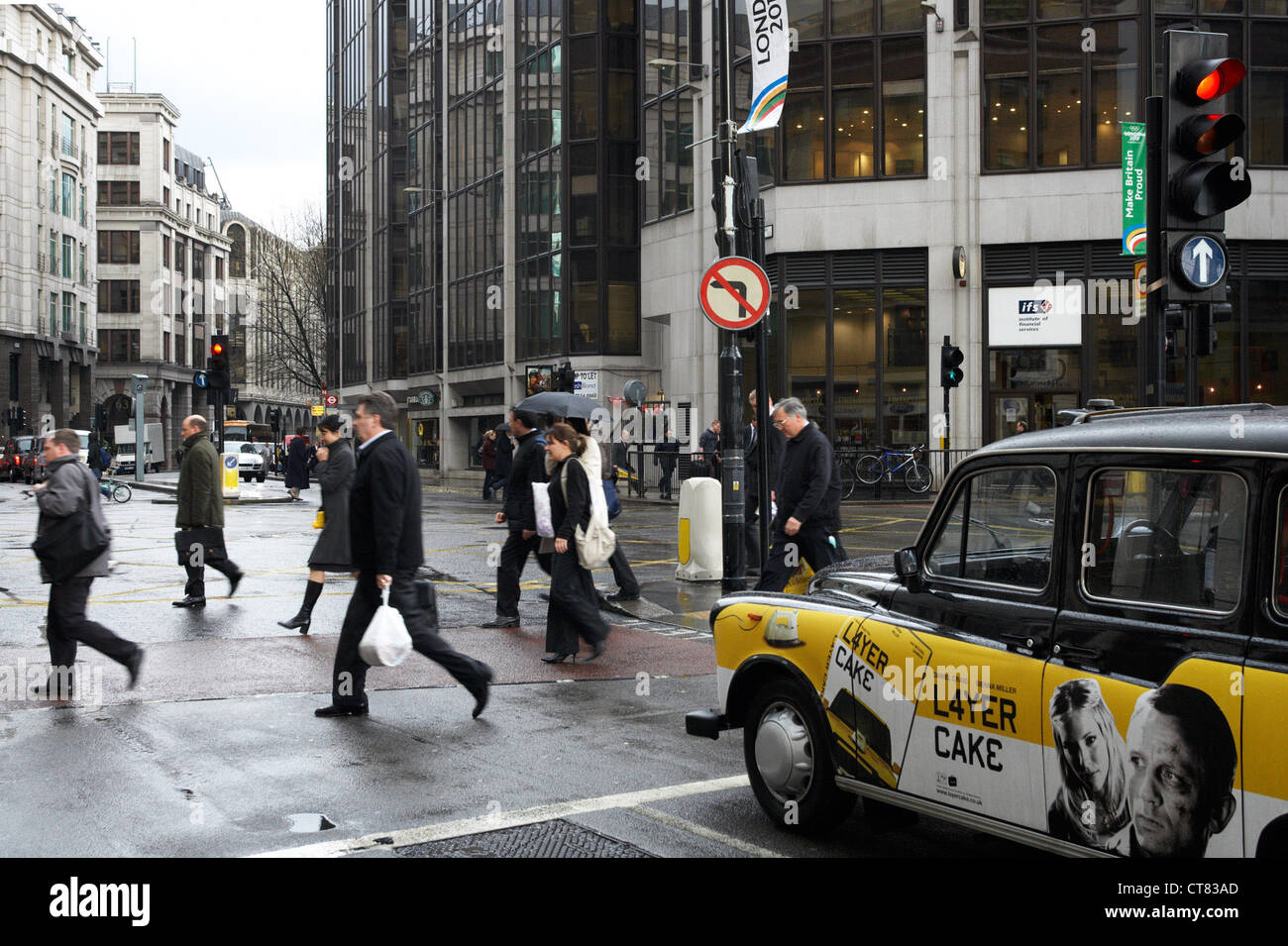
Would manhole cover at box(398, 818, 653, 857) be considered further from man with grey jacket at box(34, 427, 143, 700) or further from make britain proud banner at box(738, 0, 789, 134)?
make britain proud banner at box(738, 0, 789, 134)

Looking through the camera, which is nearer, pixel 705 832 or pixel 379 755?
pixel 705 832

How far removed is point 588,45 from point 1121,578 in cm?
4241

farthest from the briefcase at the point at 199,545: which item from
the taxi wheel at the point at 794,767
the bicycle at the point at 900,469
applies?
the bicycle at the point at 900,469

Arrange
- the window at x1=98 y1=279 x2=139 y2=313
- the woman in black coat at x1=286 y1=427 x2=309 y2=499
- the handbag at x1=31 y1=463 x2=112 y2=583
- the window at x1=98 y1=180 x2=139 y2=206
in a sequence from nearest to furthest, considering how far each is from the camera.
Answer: the handbag at x1=31 y1=463 x2=112 y2=583 < the woman in black coat at x1=286 y1=427 x2=309 y2=499 < the window at x1=98 y1=279 x2=139 y2=313 < the window at x1=98 y1=180 x2=139 y2=206

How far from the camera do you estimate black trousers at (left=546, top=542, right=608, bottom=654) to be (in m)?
9.39

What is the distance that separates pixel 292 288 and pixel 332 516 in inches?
2561

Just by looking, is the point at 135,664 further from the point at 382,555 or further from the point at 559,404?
the point at 559,404

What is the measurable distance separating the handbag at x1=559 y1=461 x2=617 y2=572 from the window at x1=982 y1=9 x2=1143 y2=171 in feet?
83.0

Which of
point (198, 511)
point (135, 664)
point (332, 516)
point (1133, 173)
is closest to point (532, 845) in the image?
point (135, 664)

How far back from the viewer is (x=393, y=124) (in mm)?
61281

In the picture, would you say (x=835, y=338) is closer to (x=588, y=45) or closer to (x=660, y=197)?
(x=660, y=197)

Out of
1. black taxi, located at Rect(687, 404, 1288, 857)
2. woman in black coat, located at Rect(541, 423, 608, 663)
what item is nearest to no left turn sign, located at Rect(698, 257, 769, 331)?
woman in black coat, located at Rect(541, 423, 608, 663)

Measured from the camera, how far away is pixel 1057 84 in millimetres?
31234
